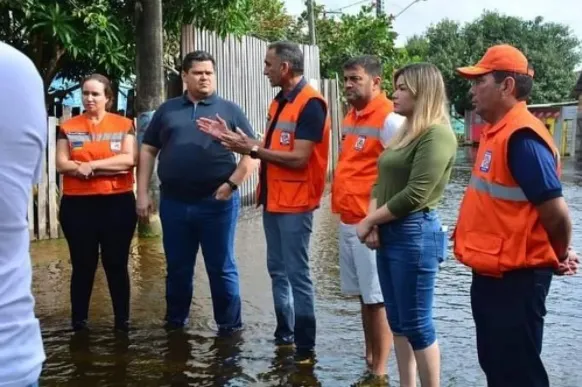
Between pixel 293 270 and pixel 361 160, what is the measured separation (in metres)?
0.87

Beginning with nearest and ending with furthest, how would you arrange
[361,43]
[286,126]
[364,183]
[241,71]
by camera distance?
[364,183] → [286,126] → [241,71] → [361,43]

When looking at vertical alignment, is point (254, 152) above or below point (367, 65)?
Answer: below

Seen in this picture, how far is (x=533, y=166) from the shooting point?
3.14m

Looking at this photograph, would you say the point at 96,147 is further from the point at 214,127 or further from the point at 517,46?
the point at 517,46

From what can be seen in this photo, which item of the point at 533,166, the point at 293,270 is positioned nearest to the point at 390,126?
the point at 293,270

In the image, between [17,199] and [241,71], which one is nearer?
[17,199]

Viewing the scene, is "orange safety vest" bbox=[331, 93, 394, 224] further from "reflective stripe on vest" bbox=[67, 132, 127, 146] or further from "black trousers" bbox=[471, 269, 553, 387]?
"reflective stripe on vest" bbox=[67, 132, 127, 146]

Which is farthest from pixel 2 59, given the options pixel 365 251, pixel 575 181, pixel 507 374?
pixel 575 181

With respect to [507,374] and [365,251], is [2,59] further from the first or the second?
[365,251]

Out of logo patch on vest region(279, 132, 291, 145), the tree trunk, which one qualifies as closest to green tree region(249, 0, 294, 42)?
the tree trunk

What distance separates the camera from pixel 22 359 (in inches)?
72.2

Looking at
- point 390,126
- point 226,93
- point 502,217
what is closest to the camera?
point 502,217

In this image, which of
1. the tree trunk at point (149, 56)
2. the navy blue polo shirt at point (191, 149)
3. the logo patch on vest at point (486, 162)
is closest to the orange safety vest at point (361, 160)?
the navy blue polo shirt at point (191, 149)

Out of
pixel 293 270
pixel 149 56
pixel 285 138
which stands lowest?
pixel 293 270
